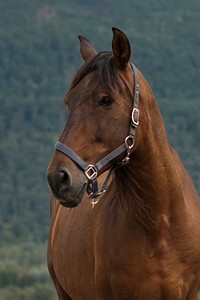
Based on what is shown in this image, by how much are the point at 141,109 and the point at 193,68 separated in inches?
2267

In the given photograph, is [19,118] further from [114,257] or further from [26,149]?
[114,257]

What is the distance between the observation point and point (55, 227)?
30.3ft

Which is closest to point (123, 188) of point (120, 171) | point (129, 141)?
point (120, 171)

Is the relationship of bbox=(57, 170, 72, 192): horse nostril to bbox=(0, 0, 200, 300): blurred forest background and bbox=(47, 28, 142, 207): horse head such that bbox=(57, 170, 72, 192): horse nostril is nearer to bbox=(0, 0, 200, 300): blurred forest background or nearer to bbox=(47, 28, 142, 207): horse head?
bbox=(47, 28, 142, 207): horse head

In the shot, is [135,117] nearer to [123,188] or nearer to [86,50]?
[123,188]

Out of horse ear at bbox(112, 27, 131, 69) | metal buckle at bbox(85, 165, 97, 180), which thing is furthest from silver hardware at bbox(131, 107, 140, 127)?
Result: metal buckle at bbox(85, 165, 97, 180)

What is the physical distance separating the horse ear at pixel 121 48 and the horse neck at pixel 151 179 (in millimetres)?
373

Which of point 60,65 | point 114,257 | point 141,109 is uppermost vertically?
point 60,65

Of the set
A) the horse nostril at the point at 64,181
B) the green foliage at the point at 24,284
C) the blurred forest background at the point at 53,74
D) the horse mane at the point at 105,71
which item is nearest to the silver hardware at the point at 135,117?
the horse mane at the point at 105,71

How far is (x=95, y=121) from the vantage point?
6.82 meters

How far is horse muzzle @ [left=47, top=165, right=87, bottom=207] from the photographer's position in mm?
6613

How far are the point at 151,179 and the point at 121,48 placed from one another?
0.91 meters

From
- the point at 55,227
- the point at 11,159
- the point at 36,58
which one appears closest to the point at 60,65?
the point at 36,58

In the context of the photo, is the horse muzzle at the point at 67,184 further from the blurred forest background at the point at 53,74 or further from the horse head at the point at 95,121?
the blurred forest background at the point at 53,74
